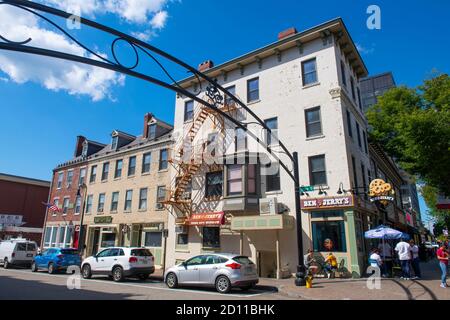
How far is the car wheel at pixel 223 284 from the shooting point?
38.0 feet

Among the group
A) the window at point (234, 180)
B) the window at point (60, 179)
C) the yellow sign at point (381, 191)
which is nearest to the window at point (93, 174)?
the window at point (60, 179)

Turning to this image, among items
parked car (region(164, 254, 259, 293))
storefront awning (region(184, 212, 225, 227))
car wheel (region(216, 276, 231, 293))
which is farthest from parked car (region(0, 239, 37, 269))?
car wheel (region(216, 276, 231, 293))

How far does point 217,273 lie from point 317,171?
28.9 feet

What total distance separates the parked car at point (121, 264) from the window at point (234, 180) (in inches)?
256

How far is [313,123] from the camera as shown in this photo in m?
18.5

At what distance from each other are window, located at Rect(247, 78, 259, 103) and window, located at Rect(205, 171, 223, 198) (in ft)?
18.7

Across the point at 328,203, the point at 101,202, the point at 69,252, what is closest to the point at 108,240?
the point at 101,202

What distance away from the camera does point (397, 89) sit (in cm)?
2425

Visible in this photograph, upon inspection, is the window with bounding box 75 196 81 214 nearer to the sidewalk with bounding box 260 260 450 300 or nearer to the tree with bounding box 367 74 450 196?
the sidewalk with bounding box 260 260 450 300

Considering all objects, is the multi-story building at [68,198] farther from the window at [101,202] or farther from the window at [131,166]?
the window at [131,166]

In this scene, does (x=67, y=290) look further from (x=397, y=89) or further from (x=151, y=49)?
(x=397, y=89)

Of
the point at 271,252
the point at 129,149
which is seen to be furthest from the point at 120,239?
the point at 271,252

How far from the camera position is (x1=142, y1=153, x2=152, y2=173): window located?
86.9 feet

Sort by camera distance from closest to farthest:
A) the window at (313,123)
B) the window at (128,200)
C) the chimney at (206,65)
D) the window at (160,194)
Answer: the window at (313,123)
the window at (160,194)
the chimney at (206,65)
the window at (128,200)
